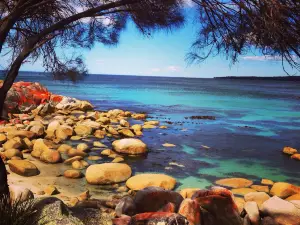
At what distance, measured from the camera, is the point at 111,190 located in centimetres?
664

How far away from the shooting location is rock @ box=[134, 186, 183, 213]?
16.7ft

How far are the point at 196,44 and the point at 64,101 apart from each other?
18.1 m

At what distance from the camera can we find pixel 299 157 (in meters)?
10.3

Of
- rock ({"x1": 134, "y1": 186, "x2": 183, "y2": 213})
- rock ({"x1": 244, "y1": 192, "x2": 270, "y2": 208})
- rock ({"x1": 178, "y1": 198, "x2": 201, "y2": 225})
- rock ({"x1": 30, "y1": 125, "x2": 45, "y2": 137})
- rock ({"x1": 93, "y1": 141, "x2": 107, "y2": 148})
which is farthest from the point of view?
rock ({"x1": 30, "y1": 125, "x2": 45, "y2": 137})

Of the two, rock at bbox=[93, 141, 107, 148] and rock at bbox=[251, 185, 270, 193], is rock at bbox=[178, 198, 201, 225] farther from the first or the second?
rock at bbox=[93, 141, 107, 148]

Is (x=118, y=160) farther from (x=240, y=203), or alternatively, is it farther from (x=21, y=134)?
(x=240, y=203)

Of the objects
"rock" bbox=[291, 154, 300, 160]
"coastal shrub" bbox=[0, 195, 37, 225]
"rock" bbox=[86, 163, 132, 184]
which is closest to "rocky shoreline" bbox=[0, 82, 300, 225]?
"rock" bbox=[86, 163, 132, 184]

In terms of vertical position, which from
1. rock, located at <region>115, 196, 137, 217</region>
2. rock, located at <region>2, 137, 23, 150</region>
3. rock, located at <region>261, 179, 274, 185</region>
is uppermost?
rock, located at <region>2, 137, 23, 150</region>

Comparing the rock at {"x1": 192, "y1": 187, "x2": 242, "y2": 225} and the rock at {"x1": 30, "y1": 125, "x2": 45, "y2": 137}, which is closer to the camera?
the rock at {"x1": 192, "y1": 187, "x2": 242, "y2": 225}

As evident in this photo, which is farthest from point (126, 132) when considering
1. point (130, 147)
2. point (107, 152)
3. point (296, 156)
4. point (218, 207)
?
point (218, 207)

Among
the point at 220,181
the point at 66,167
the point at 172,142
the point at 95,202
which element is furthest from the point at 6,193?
the point at 172,142

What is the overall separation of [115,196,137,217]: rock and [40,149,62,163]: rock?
3586mm

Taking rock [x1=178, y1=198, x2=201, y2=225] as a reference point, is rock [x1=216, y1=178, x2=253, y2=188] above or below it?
below

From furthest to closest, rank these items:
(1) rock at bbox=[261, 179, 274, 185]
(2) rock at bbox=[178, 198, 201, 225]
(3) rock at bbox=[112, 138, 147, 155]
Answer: (3) rock at bbox=[112, 138, 147, 155]
(1) rock at bbox=[261, 179, 274, 185]
(2) rock at bbox=[178, 198, 201, 225]
